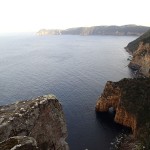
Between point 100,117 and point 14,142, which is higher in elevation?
point 14,142

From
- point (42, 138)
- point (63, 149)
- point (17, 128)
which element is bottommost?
point (63, 149)

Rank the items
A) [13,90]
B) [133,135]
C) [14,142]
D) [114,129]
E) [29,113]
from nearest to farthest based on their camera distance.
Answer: [14,142] < [29,113] < [133,135] < [114,129] < [13,90]

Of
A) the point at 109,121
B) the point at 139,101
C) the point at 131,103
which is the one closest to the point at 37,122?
the point at 131,103

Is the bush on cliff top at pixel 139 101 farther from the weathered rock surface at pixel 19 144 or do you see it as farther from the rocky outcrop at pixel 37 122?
the weathered rock surface at pixel 19 144

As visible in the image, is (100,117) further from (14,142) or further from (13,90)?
(14,142)

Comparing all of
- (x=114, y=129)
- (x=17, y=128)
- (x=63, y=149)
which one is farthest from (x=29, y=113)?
(x=114, y=129)

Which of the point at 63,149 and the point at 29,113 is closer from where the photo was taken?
the point at 29,113

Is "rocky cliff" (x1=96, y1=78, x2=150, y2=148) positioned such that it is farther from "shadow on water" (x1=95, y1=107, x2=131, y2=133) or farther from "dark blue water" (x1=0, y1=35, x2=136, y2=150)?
"dark blue water" (x1=0, y1=35, x2=136, y2=150)
